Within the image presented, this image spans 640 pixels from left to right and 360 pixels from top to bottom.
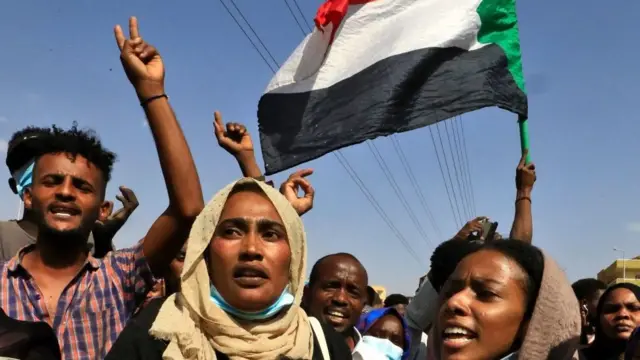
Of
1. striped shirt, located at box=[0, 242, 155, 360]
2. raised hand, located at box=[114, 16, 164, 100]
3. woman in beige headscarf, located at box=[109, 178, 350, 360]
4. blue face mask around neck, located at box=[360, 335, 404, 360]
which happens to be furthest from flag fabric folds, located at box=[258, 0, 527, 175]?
woman in beige headscarf, located at box=[109, 178, 350, 360]

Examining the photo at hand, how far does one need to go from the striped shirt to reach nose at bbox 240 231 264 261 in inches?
20.1

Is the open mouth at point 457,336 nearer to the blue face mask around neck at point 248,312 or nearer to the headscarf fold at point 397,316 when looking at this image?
the blue face mask around neck at point 248,312

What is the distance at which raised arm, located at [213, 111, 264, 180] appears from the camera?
3.28 metres

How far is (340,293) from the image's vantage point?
13.0ft

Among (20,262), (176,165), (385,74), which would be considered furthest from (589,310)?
(20,262)

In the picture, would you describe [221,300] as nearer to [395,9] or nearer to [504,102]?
[504,102]

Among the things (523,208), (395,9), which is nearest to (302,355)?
(523,208)

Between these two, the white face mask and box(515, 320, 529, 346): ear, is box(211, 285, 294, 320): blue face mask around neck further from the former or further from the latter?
the white face mask

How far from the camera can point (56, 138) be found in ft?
9.05

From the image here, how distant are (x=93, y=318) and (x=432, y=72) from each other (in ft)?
12.1

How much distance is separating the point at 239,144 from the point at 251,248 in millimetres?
1167

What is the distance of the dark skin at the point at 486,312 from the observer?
2.16 meters

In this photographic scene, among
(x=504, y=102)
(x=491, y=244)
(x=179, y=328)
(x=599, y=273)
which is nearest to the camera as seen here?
(x=179, y=328)

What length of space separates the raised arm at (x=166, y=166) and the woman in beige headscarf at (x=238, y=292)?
0.51 feet
